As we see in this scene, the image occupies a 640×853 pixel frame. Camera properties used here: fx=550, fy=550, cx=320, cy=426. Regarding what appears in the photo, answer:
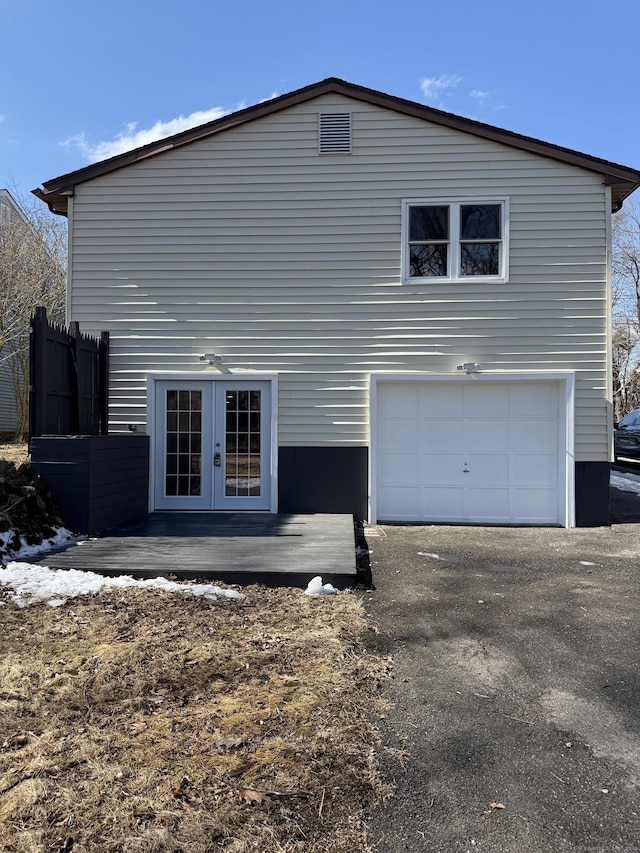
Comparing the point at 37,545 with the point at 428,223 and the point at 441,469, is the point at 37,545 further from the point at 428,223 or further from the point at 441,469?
the point at 428,223

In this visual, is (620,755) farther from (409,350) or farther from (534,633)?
(409,350)

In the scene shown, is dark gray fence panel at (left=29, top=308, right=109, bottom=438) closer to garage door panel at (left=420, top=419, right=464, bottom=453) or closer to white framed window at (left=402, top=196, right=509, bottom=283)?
white framed window at (left=402, top=196, right=509, bottom=283)

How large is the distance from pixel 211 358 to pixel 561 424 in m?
5.48

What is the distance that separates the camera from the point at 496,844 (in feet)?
6.65

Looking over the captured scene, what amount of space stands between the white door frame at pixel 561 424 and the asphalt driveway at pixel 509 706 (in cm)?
219

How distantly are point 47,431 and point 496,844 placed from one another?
6.47 m

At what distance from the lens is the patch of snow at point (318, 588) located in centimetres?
495

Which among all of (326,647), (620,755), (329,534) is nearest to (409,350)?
(329,534)

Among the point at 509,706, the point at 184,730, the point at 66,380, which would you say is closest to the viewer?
the point at 184,730

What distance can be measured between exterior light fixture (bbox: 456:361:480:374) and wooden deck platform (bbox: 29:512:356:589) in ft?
9.34

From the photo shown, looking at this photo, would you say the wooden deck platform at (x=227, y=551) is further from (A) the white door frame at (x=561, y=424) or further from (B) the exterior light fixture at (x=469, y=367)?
(B) the exterior light fixture at (x=469, y=367)

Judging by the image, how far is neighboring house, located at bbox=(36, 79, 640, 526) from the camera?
329 inches

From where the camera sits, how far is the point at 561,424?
8.42m

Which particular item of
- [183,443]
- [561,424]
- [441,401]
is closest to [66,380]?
[183,443]
